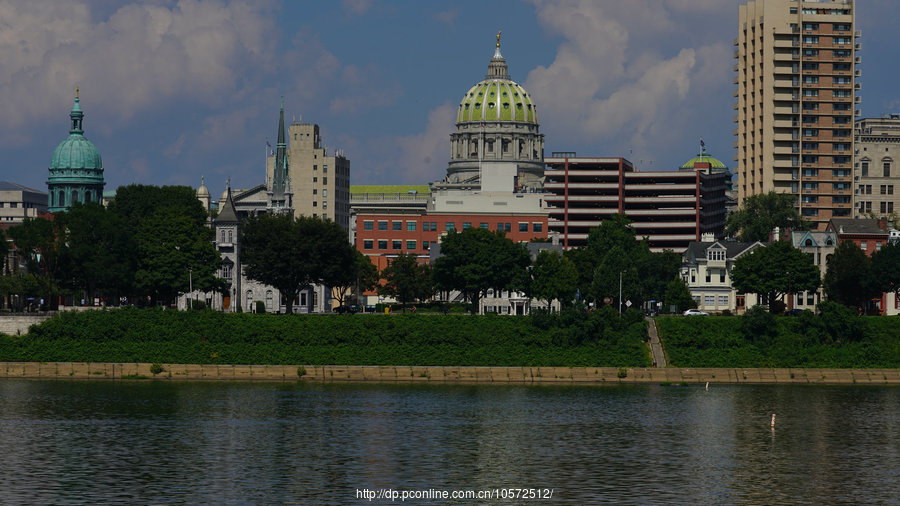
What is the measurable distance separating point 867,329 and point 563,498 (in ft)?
227

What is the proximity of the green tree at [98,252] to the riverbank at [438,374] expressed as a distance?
27042 millimetres

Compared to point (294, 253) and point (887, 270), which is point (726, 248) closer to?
point (887, 270)

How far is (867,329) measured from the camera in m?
120

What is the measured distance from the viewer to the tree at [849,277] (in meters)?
151

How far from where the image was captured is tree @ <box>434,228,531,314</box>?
15988 cm

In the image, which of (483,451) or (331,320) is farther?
(331,320)

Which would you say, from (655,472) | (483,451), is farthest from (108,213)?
(655,472)

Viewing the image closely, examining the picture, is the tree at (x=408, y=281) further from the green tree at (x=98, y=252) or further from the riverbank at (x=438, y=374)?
the riverbank at (x=438, y=374)

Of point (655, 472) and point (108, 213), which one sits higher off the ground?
point (108, 213)

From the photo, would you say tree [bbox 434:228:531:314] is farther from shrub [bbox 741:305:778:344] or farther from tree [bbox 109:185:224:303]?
shrub [bbox 741:305:778:344]

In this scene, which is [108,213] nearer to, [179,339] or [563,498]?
[179,339]

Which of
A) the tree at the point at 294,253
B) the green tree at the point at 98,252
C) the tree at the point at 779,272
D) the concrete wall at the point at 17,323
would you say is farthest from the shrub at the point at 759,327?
the green tree at the point at 98,252

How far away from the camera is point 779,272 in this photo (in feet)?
506

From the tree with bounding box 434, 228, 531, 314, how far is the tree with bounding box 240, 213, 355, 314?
12.4m
